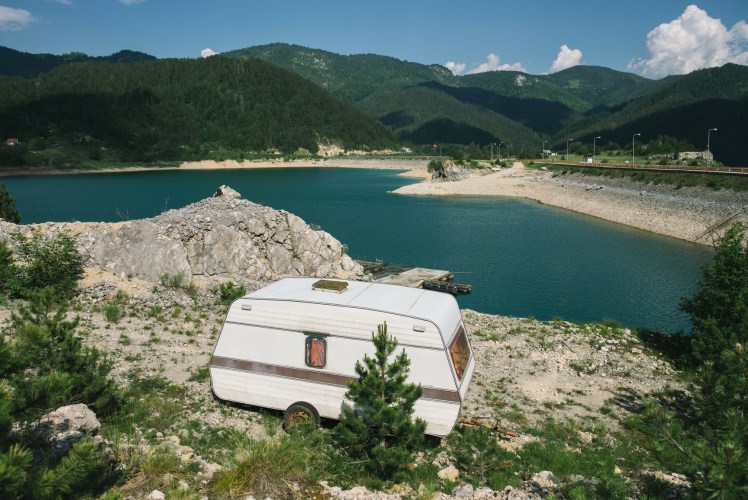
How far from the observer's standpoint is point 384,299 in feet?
33.1

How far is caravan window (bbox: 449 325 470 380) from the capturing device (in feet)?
30.8

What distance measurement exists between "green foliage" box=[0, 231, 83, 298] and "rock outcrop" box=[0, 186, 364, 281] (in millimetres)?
1981

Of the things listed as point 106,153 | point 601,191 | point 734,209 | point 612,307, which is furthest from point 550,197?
point 106,153

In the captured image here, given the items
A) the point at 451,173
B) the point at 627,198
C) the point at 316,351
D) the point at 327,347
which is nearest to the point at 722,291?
the point at 327,347

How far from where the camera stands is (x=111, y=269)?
76.5ft

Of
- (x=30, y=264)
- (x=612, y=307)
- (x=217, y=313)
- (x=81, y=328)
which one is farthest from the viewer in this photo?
(x=612, y=307)

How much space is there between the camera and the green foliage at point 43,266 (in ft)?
61.6

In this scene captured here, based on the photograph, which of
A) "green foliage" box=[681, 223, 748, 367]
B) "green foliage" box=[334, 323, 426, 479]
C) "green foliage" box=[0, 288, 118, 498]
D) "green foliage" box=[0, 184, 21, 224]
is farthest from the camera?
"green foliage" box=[0, 184, 21, 224]

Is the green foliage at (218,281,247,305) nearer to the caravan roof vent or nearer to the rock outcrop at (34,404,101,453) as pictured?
the caravan roof vent

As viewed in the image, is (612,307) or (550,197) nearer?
(612,307)

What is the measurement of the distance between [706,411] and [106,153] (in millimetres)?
209213

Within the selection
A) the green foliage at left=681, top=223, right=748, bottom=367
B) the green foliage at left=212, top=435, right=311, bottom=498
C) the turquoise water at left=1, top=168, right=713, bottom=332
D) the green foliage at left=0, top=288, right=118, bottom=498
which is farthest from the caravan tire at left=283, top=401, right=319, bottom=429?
the turquoise water at left=1, top=168, right=713, bottom=332

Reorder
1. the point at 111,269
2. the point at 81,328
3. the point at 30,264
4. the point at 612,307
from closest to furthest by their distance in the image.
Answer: the point at 81,328
the point at 30,264
the point at 111,269
the point at 612,307

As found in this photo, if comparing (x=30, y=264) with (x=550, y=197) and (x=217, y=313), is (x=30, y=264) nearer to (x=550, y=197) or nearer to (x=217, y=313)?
(x=217, y=313)
